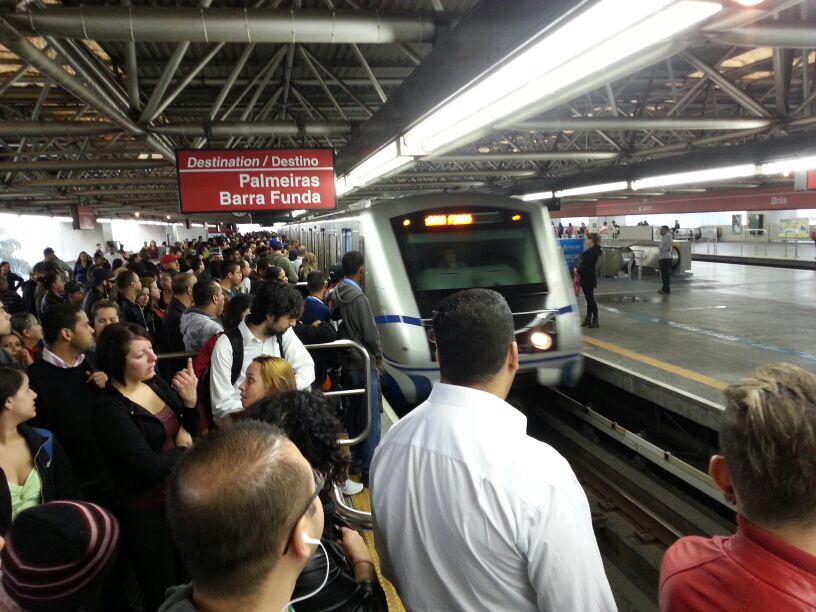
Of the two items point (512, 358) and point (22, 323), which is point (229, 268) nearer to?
point (22, 323)

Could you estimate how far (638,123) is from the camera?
28.1ft

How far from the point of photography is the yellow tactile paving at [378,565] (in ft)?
9.39

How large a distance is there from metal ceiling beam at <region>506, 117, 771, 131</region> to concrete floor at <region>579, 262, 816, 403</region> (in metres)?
3.09

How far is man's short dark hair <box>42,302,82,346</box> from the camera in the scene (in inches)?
123

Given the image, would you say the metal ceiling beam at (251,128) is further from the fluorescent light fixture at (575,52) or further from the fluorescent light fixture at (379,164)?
the fluorescent light fixture at (575,52)

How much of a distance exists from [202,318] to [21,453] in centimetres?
230

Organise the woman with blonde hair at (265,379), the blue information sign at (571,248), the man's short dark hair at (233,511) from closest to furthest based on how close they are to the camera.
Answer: the man's short dark hair at (233,511) < the woman with blonde hair at (265,379) < the blue information sign at (571,248)

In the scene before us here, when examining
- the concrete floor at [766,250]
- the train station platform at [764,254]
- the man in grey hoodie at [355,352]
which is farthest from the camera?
the concrete floor at [766,250]

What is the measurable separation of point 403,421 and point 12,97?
1035cm

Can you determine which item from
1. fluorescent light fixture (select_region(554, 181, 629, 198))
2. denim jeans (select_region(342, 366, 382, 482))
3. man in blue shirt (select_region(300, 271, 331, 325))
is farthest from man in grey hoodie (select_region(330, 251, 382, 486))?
fluorescent light fixture (select_region(554, 181, 629, 198))

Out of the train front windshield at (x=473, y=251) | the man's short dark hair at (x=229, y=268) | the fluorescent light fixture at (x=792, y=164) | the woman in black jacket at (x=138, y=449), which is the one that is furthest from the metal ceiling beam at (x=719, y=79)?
the woman in black jacket at (x=138, y=449)

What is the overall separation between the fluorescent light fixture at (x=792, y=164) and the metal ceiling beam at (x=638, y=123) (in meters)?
1.22

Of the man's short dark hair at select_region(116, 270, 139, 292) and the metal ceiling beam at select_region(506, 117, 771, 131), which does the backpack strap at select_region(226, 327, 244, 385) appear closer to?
the man's short dark hair at select_region(116, 270, 139, 292)

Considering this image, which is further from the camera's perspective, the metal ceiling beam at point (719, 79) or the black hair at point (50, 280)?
the metal ceiling beam at point (719, 79)
